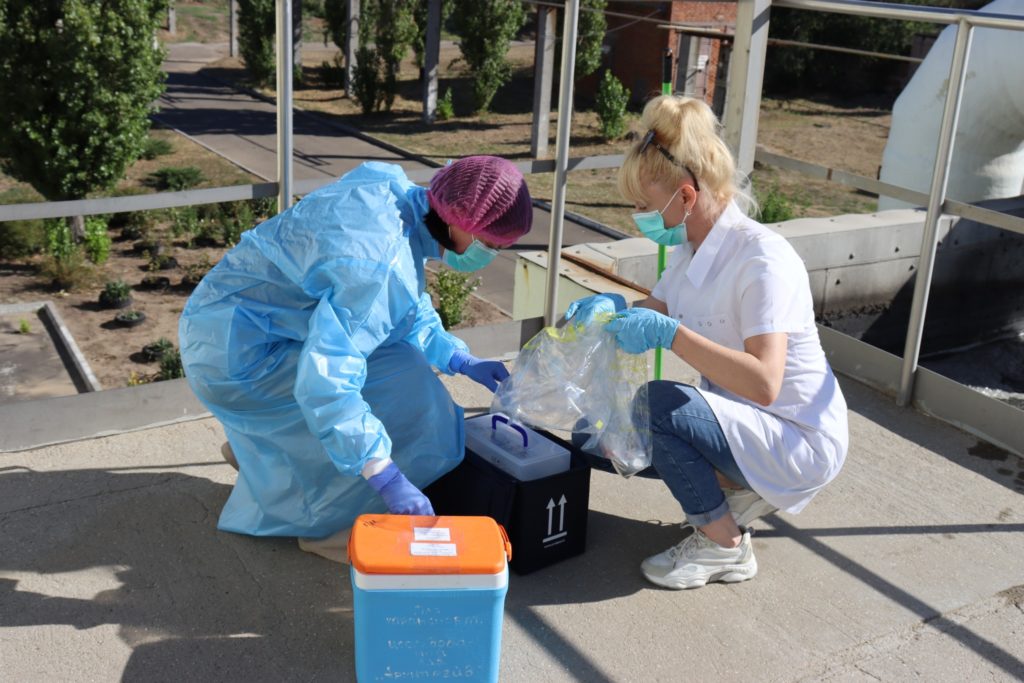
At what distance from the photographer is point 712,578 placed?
8.89ft

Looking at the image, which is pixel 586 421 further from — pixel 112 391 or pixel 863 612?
pixel 112 391

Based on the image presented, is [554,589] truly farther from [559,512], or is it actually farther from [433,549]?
[433,549]

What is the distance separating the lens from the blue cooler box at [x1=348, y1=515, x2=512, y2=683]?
2.03 m

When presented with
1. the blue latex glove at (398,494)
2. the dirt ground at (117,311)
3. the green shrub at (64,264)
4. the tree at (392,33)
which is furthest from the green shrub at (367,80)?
the blue latex glove at (398,494)

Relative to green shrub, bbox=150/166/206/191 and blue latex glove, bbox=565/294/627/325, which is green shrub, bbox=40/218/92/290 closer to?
green shrub, bbox=150/166/206/191

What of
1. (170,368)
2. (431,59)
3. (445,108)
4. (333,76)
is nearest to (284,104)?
(170,368)

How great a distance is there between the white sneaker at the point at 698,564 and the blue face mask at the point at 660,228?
0.74 m

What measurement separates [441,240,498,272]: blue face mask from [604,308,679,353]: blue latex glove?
33 cm

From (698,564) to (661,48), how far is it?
1798 centimetres

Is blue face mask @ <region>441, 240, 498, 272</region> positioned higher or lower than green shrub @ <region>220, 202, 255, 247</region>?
higher

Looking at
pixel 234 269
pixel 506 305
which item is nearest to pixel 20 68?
pixel 506 305

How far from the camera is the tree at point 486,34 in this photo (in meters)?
17.8

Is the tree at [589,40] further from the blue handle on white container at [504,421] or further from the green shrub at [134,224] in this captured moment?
the blue handle on white container at [504,421]

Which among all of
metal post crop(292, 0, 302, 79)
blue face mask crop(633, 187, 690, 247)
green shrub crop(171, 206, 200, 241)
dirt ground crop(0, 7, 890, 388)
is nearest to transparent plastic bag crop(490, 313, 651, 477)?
blue face mask crop(633, 187, 690, 247)
